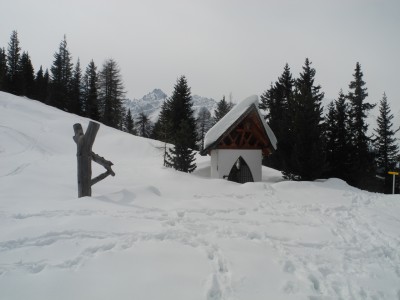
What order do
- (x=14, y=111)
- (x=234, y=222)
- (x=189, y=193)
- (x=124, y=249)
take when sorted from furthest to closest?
(x=14, y=111)
(x=189, y=193)
(x=234, y=222)
(x=124, y=249)

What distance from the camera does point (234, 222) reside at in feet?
20.9

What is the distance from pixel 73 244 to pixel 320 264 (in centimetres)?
430

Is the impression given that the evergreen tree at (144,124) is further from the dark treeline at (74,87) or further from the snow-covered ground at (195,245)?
the snow-covered ground at (195,245)

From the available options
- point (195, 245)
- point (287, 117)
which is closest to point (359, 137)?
point (287, 117)

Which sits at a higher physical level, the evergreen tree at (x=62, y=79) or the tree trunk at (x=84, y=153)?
the evergreen tree at (x=62, y=79)

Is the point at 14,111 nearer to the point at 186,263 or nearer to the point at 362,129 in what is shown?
the point at 186,263

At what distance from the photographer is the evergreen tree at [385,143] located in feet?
109

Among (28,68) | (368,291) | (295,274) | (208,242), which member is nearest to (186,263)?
(208,242)

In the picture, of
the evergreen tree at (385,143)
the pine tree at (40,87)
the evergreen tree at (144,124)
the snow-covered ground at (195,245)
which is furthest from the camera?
the evergreen tree at (144,124)

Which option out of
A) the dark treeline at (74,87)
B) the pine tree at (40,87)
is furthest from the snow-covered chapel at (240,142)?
the pine tree at (40,87)

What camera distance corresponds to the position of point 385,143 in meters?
34.7

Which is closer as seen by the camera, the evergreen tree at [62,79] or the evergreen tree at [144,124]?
the evergreen tree at [62,79]

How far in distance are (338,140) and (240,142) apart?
541 inches

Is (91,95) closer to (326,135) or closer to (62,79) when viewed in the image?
(62,79)
